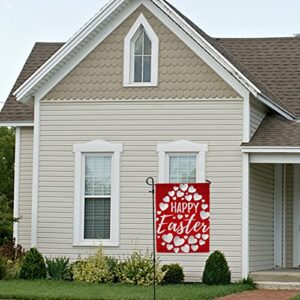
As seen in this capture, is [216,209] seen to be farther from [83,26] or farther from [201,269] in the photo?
[83,26]

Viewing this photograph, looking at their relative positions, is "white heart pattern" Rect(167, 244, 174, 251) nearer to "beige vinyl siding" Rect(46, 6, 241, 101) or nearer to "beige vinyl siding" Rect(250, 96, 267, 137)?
"beige vinyl siding" Rect(250, 96, 267, 137)

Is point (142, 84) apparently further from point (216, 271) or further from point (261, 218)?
point (216, 271)

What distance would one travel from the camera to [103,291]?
19094mm

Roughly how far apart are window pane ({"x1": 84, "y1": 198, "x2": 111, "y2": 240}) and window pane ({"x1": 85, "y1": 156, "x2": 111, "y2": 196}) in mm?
201

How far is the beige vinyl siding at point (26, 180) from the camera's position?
80.4ft

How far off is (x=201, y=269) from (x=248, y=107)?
396 centimetres

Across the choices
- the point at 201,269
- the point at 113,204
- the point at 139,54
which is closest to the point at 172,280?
the point at 201,269

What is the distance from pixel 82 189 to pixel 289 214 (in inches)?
220

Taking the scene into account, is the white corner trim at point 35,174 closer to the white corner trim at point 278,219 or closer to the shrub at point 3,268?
the shrub at point 3,268

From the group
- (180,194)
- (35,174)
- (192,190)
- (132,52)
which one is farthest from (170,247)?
(132,52)

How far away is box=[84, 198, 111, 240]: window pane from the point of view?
22359 millimetres

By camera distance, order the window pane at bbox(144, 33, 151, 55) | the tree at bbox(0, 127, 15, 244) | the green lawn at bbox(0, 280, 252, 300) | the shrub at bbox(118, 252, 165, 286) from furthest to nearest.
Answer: the tree at bbox(0, 127, 15, 244), the window pane at bbox(144, 33, 151, 55), the shrub at bbox(118, 252, 165, 286), the green lawn at bbox(0, 280, 252, 300)

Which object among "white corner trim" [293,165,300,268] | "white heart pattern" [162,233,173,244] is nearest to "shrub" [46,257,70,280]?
"white heart pattern" [162,233,173,244]

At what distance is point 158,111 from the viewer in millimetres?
22219
